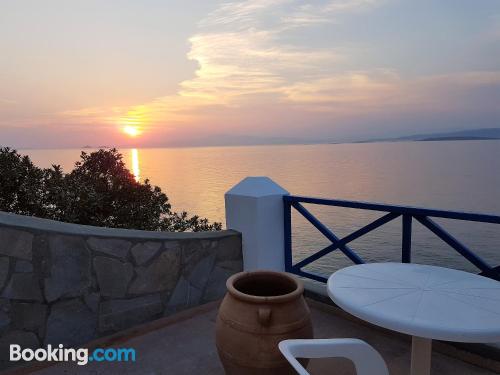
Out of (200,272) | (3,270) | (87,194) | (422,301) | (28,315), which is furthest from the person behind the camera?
(87,194)

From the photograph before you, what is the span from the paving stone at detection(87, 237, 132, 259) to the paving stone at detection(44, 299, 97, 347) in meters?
0.44

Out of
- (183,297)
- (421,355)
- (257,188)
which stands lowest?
(183,297)

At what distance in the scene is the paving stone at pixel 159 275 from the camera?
10.4 ft

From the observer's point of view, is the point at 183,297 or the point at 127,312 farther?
the point at 183,297

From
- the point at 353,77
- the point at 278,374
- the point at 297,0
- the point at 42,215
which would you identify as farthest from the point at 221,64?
the point at 353,77

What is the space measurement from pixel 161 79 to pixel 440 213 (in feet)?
33.1

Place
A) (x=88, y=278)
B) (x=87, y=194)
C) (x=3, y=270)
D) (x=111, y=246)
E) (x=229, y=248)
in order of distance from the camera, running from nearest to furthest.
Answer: (x=3, y=270)
(x=88, y=278)
(x=111, y=246)
(x=229, y=248)
(x=87, y=194)

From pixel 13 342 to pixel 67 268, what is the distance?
0.61 meters

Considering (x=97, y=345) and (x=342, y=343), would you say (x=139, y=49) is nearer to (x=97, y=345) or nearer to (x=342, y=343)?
(x=97, y=345)

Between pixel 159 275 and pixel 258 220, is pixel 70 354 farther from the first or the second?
pixel 258 220

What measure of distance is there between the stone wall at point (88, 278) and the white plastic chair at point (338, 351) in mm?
2095

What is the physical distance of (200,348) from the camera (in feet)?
9.30

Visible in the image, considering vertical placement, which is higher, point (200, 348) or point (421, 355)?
point (421, 355)

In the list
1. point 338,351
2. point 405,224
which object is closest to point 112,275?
point 338,351
